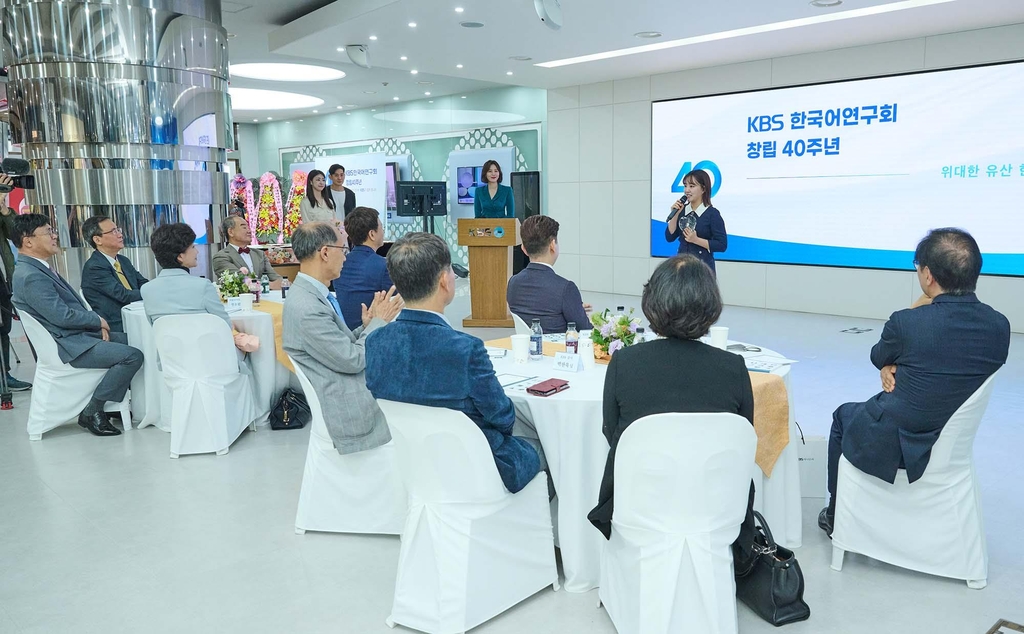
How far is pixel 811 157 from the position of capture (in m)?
9.14

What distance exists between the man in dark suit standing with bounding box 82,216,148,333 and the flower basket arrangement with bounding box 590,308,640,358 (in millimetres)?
3566

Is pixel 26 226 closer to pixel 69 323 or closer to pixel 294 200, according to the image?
pixel 69 323

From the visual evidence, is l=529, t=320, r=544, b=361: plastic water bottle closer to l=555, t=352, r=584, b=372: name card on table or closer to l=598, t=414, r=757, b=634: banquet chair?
l=555, t=352, r=584, b=372: name card on table

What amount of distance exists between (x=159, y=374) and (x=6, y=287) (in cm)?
Result: 241

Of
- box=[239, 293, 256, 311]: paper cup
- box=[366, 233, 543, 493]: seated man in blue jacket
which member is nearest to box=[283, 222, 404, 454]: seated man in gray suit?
box=[366, 233, 543, 493]: seated man in blue jacket

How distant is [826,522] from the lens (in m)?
3.33

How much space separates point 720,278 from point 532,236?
6567mm

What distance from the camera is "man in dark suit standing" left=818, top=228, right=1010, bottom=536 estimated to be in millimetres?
2615

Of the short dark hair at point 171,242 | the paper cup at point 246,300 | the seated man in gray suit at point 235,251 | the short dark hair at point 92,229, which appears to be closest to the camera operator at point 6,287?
the short dark hair at point 92,229

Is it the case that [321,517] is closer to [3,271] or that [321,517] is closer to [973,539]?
[973,539]

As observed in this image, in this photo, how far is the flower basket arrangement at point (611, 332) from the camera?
3281mm

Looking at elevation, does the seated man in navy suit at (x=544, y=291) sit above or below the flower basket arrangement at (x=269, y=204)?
below

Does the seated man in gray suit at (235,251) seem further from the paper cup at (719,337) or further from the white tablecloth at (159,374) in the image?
the paper cup at (719,337)

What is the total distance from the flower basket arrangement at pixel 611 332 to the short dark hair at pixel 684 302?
99cm
